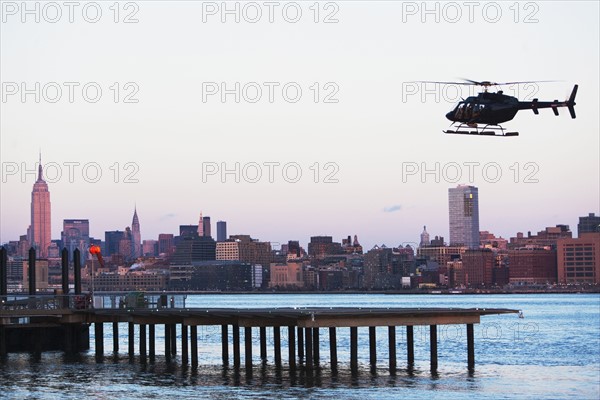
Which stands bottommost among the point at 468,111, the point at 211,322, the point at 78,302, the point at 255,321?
the point at 211,322

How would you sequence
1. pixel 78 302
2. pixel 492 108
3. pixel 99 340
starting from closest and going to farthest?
pixel 492 108, pixel 78 302, pixel 99 340

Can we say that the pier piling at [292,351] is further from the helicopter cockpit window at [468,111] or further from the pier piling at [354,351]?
the helicopter cockpit window at [468,111]

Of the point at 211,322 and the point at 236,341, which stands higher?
the point at 211,322

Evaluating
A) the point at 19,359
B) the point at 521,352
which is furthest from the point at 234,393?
the point at 521,352

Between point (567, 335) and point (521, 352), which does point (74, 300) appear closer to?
point (521, 352)

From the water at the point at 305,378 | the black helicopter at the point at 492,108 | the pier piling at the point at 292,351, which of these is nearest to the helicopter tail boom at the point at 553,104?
the black helicopter at the point at 492,108

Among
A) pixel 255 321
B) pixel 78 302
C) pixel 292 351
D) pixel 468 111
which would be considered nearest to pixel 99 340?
pixel 78 302

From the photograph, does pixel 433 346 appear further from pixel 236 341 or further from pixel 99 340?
pixel 99 340

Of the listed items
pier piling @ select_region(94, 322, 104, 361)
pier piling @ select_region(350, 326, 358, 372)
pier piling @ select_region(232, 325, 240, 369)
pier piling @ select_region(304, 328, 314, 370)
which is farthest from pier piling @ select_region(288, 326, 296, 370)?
pier piling @ select_region(94, 322, 104, 361)

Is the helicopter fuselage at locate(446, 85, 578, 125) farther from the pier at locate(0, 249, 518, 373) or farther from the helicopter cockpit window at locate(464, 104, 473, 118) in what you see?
the pier at locate(0, 249, 518, 373)

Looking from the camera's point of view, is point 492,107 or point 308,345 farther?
point 308,345

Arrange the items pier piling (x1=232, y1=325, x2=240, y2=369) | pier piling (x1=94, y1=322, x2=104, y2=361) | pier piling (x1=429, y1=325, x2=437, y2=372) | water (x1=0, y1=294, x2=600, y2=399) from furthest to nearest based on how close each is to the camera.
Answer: pier piling (x1=94, y1=322, x2=104, y2=361), pier piling (x1=232, y1=325, x2=240, y2=369), pier piling (x1=429, y1=325, x2=437, y2=372), water (x1=0, y1=294, x2=600, y2=399)
